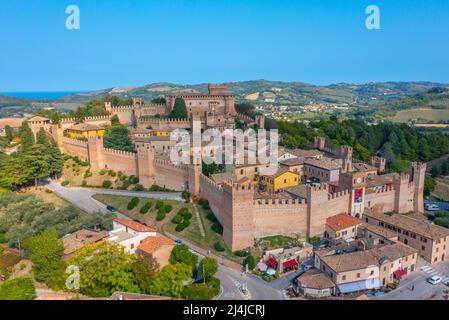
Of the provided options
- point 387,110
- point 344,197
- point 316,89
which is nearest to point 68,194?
point 344,197

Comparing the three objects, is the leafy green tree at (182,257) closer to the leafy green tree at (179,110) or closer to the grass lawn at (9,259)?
the grass lawn at (9,259)

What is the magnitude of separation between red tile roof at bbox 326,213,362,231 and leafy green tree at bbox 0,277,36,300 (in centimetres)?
1733

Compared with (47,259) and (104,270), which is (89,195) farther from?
(104,270)

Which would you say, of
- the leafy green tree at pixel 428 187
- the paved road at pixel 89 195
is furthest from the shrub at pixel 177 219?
the leafy green tree at pixel 428 187

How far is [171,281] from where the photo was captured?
19.8 m

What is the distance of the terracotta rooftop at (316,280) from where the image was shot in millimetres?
20438

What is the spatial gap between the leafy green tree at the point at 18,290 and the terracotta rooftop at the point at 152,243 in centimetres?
576

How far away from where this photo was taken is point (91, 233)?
2491 cm

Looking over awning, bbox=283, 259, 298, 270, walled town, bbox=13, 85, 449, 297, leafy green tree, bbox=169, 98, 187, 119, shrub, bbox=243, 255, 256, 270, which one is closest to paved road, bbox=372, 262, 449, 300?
walled town, bbox=13, 85, 449, 297

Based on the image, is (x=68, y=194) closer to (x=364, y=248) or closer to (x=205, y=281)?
(x=205, y=281)

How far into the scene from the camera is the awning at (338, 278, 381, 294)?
2050 cm

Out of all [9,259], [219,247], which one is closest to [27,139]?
[9,259]

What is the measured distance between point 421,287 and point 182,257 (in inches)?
503

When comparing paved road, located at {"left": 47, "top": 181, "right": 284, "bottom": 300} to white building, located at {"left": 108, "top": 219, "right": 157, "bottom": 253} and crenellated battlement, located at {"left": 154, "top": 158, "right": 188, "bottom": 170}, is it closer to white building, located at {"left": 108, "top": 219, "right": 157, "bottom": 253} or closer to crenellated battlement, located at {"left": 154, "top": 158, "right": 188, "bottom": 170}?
crenellated battlement, located at {"left": 154, "top": 158, "right": 188, "bottom": 170}
